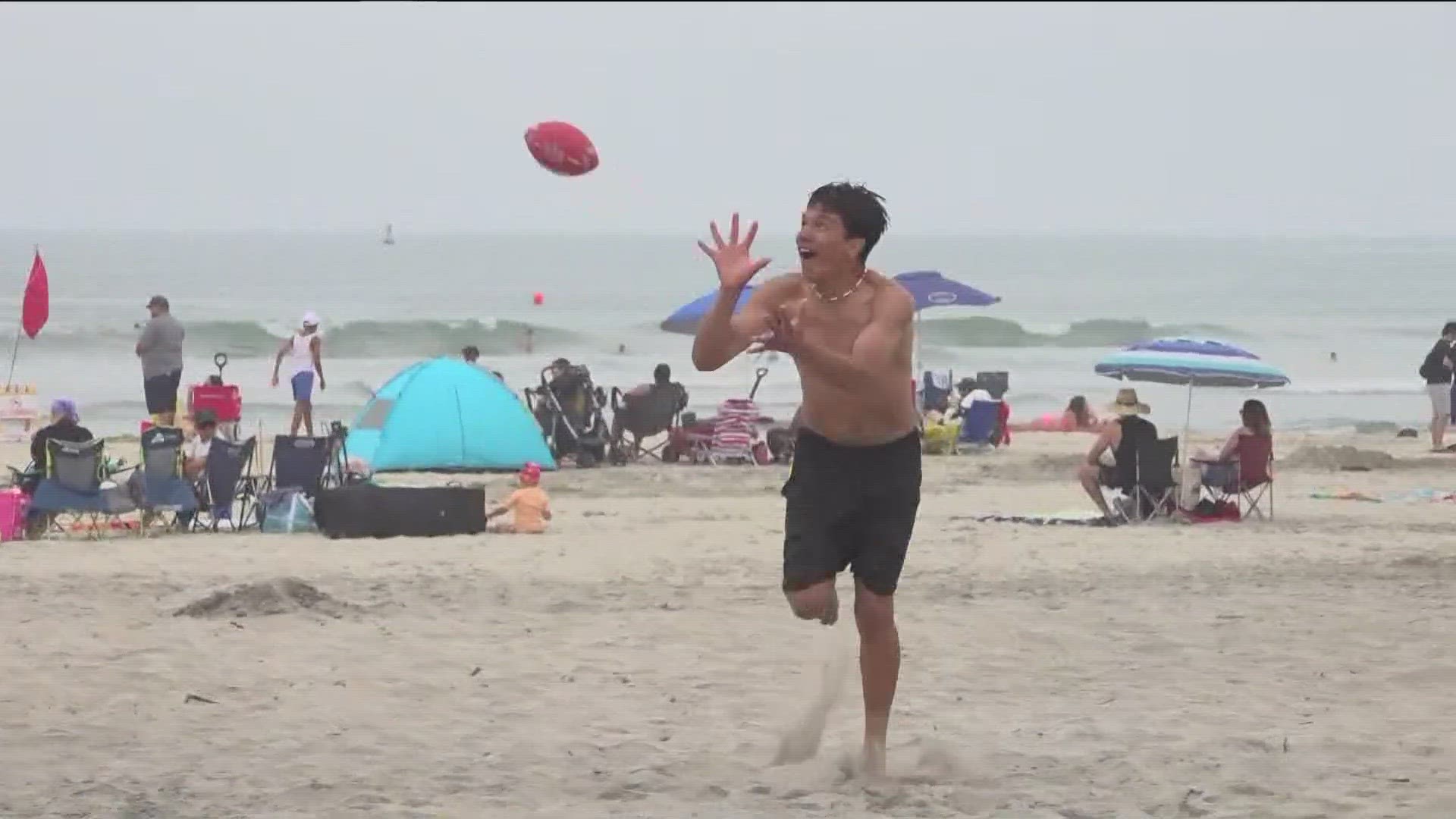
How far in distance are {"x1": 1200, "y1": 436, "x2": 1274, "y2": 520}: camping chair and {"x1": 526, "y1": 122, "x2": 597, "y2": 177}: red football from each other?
578cm

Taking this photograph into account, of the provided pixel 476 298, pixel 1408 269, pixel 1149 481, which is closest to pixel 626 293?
pixel 476 298

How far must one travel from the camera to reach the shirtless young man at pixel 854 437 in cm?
483

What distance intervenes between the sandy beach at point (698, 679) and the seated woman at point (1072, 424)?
34.7 feet

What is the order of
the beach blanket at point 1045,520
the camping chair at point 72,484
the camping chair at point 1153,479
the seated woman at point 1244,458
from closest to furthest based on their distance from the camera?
1. the camping chair at point 72,484
2. the beach blanket at point 1045,520
3. the camping chair at point 1153,479
4. the seated woman at point 1244,458

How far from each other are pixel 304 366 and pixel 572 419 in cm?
259

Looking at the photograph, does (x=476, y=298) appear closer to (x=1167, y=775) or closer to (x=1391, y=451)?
(x=1391, y=451)

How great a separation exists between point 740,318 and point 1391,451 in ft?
50.8

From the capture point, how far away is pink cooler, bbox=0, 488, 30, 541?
35.2 ft

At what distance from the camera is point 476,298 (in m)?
68.2

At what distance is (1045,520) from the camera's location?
12.0 m

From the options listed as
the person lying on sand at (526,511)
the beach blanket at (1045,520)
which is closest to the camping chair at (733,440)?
the beach blanket at (1045,520)

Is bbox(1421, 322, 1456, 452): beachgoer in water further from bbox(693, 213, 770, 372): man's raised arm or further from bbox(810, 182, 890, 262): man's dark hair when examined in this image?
bbox(693, 213, 770, 372): man's raised arm

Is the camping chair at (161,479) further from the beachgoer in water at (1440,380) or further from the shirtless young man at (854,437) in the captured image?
the beachgoer in water at (1440,380)

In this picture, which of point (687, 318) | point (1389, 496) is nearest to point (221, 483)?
point (687, 318)
